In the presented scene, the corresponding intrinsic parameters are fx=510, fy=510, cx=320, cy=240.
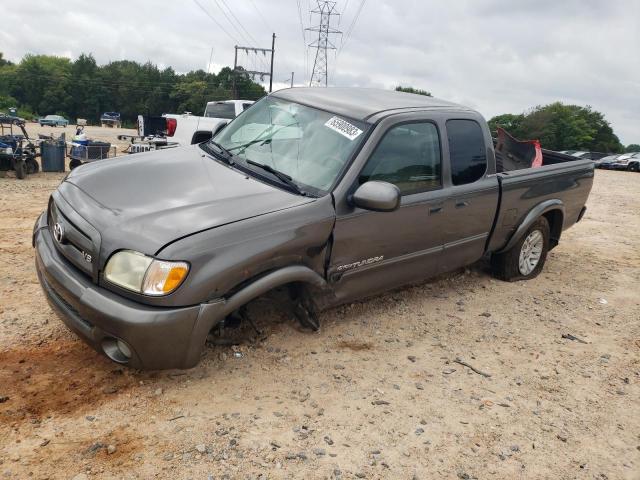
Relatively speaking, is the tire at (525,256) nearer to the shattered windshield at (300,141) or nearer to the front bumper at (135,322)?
the shattered windshield at (300,141)

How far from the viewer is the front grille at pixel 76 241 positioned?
2.81 m

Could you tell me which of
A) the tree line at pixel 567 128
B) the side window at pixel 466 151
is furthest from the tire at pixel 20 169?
the tree line at pixel 567 128

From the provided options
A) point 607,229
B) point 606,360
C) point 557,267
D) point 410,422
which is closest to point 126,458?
point 410,422

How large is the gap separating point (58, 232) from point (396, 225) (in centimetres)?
226

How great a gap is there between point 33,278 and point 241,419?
2658 mm

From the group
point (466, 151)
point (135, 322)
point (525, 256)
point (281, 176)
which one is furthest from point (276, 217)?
point (525, 256)

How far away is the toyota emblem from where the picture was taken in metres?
3.05

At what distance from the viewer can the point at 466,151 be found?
4363 mm

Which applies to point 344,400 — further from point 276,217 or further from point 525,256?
point 525,256

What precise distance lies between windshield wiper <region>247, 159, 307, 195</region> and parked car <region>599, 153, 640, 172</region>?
2941 centimetres

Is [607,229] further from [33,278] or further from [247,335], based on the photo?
[33,278]

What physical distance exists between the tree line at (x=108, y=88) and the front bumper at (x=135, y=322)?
9376cm

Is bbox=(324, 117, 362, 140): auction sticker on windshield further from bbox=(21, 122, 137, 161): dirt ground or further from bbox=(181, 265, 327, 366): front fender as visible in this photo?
bbox=(21, 122, 137, 161): dirt ground

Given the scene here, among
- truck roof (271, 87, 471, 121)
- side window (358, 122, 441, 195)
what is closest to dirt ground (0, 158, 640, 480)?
side window (358, 122, 441, 195)
